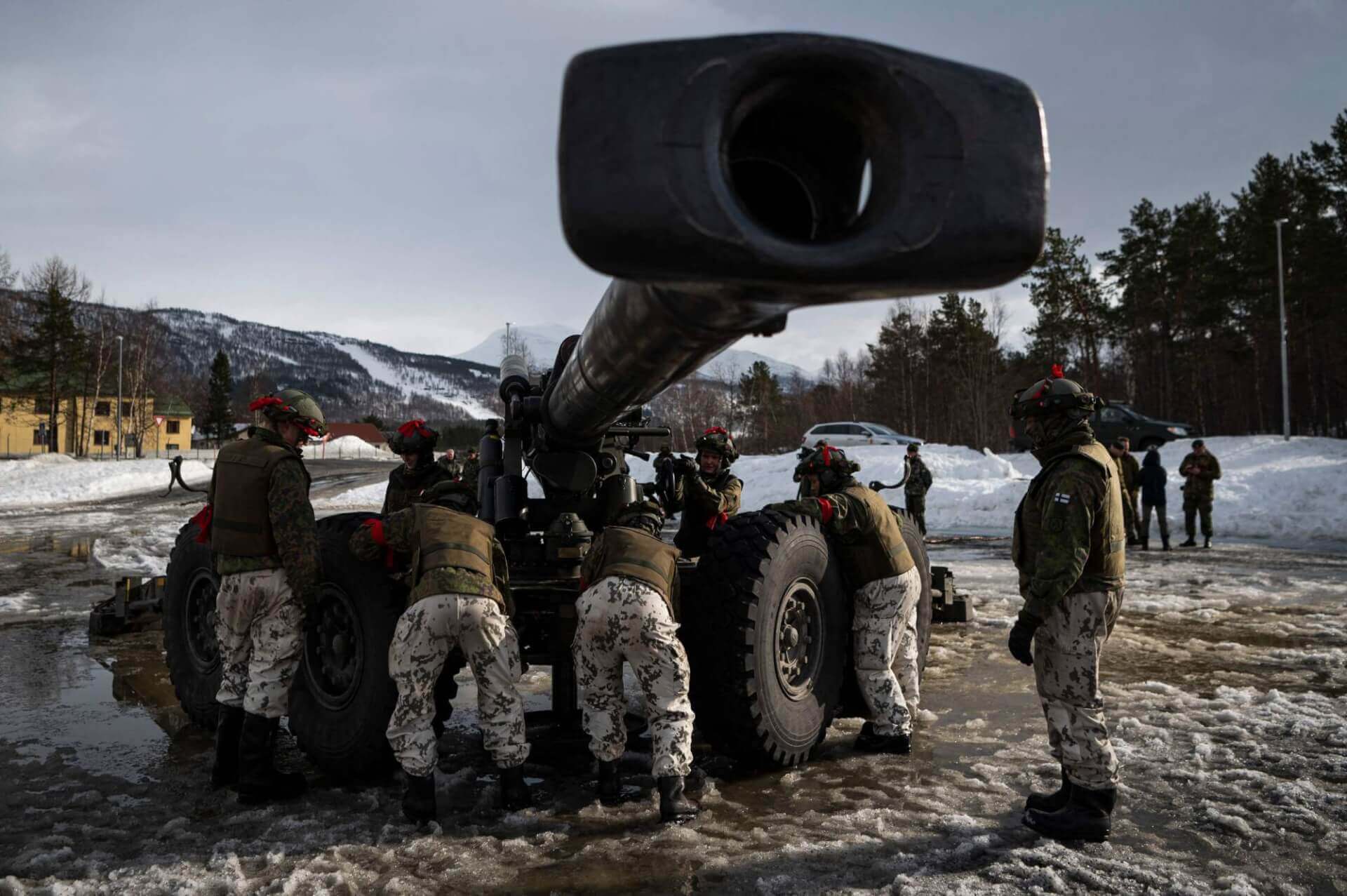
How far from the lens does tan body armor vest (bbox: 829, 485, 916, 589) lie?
498cm

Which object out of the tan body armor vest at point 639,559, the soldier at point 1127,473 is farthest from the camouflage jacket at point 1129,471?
the tan body armor vest at point 639,559

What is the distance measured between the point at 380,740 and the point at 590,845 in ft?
4.03

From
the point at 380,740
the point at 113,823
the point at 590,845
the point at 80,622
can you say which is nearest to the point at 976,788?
the point at 590,845

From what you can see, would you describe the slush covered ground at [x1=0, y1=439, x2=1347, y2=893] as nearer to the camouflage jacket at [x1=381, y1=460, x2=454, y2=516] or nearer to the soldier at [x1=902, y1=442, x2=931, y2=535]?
the camouflage jacket at [x1=381, y1=460, x2=454, y2=516]

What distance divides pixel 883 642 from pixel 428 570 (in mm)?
2462

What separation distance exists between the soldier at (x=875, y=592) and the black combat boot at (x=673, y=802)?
4.55 ft

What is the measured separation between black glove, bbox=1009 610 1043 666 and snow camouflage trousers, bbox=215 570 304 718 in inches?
132

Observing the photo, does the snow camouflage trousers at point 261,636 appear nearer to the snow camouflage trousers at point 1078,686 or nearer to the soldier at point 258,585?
the soldier at point 258,585

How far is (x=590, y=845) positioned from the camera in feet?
12.2

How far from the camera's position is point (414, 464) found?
20.7 feet

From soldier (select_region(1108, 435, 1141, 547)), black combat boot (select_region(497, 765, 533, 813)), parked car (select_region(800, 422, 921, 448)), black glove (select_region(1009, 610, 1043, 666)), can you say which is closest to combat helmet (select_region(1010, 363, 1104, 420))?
black glove (select_region(1009, 610, 1043, 666))

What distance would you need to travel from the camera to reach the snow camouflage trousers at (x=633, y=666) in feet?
13.4

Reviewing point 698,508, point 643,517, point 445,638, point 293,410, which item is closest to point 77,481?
point 698,508

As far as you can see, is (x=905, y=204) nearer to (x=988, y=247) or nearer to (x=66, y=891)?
(x=988, y=247)
